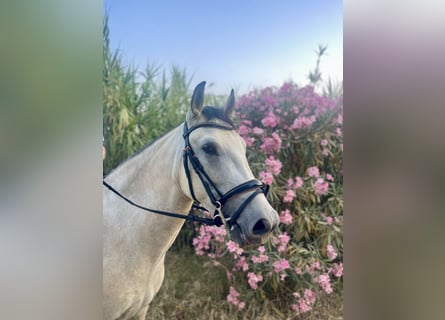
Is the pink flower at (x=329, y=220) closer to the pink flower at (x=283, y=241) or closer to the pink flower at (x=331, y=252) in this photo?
the pink flower at (x=331, y=252)

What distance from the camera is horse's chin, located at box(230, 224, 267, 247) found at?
1.96 meters

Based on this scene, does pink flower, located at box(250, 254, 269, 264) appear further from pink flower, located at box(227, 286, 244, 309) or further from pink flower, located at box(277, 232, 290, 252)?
pink flower, located at box(227, 286, 244, 309)

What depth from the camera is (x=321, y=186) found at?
2146 mm

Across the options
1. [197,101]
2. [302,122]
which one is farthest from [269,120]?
[197,101]

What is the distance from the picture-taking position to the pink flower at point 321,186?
2139 millimetres

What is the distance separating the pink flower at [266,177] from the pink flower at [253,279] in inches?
22.7

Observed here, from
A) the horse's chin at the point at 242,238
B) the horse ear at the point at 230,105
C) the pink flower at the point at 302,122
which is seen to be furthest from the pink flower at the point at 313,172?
the horse ear at the point at 230,105
